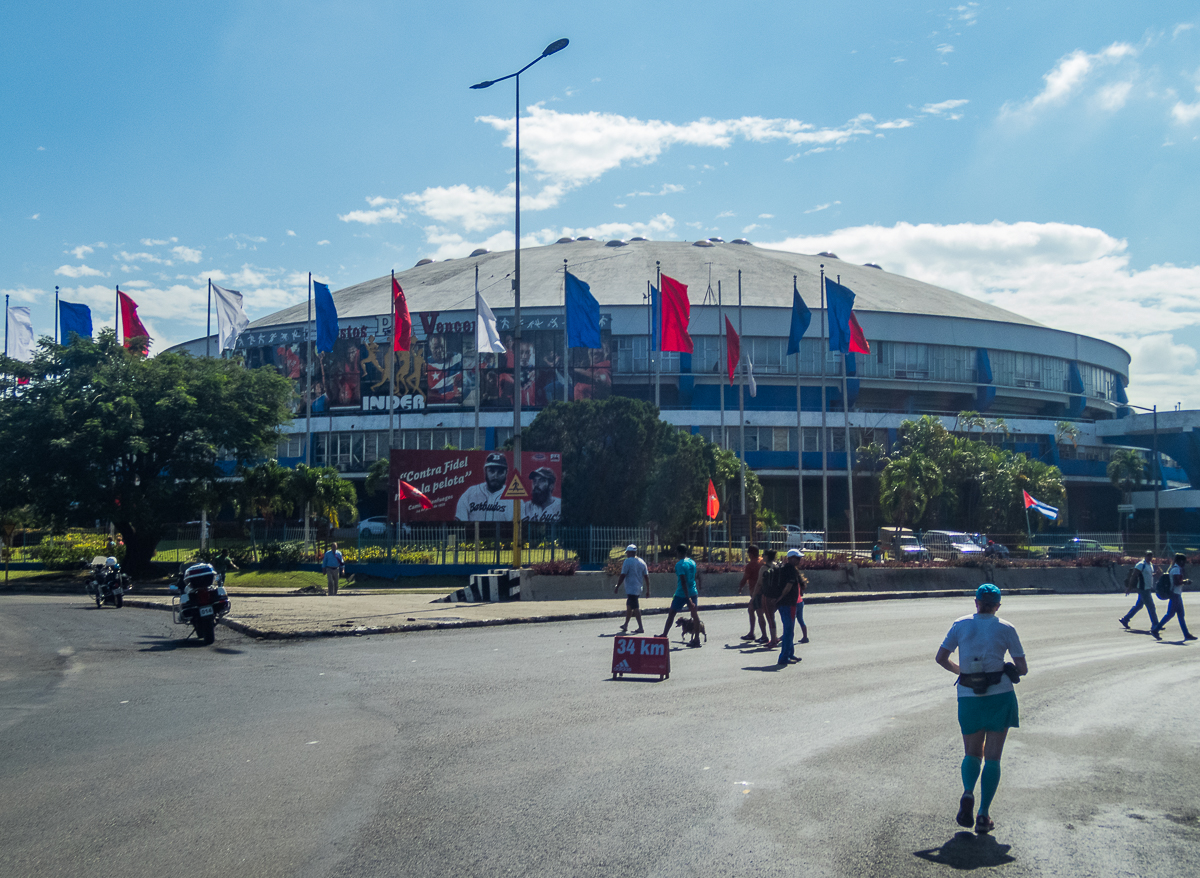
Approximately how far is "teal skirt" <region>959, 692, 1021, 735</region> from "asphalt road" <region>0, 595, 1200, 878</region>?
623mm

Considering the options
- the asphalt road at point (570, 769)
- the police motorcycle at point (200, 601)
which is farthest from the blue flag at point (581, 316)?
the asphalt road at point (570, 769)

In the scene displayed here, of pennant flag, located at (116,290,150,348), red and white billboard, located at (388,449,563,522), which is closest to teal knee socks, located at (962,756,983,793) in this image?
red and white billboard, located at (388,449,563,522)

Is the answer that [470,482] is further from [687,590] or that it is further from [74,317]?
[74,317]

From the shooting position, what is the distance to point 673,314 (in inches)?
1480

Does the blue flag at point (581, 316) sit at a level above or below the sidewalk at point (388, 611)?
above

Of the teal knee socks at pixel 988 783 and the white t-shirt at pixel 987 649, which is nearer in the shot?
the teal knee socks at pixel 988 783

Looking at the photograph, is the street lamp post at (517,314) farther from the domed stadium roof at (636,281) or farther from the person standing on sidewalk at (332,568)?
the domed stadium roof at (636,281)

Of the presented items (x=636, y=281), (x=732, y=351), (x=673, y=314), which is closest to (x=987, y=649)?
(x=673, y=314)

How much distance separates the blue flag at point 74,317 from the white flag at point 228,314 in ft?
24.9

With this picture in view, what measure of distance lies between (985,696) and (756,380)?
6399 centimetres

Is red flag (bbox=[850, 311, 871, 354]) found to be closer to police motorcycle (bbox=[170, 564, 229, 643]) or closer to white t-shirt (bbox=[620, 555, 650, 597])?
white t-shirt (bbox=[620, 555, 650, 597])

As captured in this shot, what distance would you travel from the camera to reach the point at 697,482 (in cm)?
3734

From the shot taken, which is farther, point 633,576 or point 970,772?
point 633,576

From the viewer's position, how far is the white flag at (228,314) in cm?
4350
